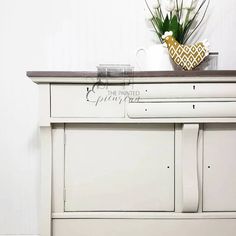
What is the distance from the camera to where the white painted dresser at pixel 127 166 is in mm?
1018

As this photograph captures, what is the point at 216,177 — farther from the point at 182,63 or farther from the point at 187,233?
the point at 182,63

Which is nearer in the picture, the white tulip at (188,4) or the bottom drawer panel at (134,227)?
the bottom drawer panel at (134,227)

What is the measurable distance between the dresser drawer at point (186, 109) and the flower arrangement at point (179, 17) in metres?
0.36

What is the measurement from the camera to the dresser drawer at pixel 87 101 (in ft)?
3.34

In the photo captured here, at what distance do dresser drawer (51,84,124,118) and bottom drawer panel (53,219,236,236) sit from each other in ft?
1.16

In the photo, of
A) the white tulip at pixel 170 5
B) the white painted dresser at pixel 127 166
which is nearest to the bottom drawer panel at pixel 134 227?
the white painted dresser at pixel 127 166

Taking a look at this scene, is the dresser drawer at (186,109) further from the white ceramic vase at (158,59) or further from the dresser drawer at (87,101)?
the white ceramic vase at (158,59)

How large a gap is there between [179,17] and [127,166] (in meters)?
0.67

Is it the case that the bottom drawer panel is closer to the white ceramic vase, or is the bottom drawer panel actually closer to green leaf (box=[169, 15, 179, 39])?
the white ceramic vase

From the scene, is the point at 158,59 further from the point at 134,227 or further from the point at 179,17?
Answer: the point at 134,227

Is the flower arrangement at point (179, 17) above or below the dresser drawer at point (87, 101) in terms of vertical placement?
above

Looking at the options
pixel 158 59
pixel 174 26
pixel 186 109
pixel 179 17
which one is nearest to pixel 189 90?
pixel 186 109

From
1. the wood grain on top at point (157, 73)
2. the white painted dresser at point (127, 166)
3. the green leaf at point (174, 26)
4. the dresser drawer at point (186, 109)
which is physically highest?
the green leaf at point (174, 26)

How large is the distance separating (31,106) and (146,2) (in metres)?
0.70
